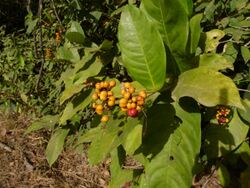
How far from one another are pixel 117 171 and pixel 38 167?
1.68 m

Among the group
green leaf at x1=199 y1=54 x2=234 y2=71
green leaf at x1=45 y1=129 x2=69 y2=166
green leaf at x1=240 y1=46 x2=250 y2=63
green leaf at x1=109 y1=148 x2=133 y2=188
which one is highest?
green leaf at x1=199 y1=54 x2=234 y2=71

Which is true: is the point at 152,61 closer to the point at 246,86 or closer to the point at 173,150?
the point at 173,150

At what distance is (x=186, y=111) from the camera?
1.71 metres

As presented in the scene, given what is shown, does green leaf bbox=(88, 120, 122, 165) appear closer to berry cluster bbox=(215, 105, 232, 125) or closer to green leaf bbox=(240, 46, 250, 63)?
berry cluster bbox=(215, 105, 232, 125)

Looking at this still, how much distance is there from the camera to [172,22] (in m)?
1.71

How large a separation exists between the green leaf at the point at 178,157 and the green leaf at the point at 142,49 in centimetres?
20

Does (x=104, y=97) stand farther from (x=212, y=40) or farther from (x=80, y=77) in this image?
(x=212, y=40)

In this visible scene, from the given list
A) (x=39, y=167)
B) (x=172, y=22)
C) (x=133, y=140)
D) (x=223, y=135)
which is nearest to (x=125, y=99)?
(x=133, y=140)

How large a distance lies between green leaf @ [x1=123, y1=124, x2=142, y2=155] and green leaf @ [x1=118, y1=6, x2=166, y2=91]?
0.66 ft

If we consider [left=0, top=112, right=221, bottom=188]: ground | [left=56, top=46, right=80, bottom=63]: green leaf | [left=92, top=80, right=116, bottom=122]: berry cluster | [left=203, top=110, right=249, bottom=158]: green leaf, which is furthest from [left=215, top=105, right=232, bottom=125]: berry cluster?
[left=0, top=112, right=221, bottom=188]: ground

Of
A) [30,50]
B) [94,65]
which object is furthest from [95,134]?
[30,50]

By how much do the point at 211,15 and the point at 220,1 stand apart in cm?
14

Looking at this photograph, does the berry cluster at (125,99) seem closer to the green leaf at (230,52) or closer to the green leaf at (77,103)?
the green leaf at (77,103)

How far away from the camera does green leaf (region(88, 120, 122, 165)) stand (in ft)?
5.57
